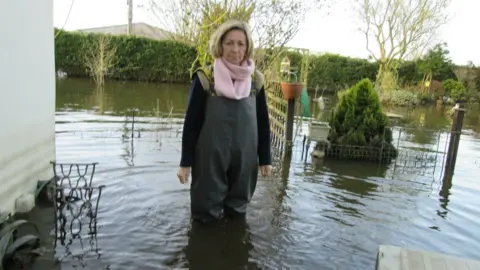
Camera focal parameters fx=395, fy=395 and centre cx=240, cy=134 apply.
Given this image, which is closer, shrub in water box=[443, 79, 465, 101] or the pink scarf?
the pink scarf

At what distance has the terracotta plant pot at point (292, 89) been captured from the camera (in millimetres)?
6562

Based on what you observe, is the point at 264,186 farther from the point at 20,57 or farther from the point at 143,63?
the point at 143,63

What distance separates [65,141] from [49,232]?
3.59 metres

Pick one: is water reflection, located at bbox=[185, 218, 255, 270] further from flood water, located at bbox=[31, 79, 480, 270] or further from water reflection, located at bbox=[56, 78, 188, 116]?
water reflection, located at bbox=[56, 78, 188, 116]

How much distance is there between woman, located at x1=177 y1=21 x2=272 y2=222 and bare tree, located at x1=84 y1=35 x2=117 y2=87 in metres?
14.7

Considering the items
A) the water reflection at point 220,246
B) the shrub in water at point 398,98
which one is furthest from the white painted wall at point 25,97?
the shrub in water at point 398,98

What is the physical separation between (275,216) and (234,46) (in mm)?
1825

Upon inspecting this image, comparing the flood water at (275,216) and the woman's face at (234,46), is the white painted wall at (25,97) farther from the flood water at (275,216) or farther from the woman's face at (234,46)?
the woman's face at (234,46)

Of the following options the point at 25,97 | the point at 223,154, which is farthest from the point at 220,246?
the point at 25,97

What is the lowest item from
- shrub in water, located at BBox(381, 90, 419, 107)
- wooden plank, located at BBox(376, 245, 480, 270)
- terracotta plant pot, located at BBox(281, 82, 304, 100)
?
wooden plank, located at BBox(376, 245, 480, 270)

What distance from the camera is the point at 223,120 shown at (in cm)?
307

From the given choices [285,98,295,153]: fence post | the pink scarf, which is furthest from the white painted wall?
[285,98,295,153]: fence post

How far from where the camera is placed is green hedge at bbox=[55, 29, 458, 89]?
19562mm

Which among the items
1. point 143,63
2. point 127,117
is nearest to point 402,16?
point 143,63
